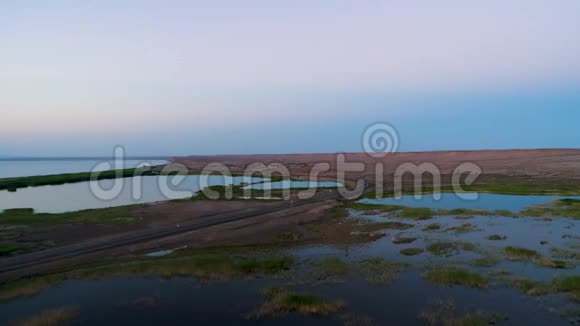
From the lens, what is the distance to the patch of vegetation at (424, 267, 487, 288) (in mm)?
15688

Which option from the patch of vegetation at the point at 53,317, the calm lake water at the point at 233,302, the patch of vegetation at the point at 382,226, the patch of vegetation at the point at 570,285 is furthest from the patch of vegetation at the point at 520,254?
the patch of vegetation at the point at 53,317

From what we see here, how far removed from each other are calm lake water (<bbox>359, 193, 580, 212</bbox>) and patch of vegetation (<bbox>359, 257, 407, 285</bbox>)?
21276mm

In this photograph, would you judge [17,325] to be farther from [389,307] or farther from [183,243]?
[389,307]

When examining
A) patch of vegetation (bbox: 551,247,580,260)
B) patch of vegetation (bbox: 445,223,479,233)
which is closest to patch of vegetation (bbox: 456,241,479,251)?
patch of vegetation (bbox: 445,223,479,233)

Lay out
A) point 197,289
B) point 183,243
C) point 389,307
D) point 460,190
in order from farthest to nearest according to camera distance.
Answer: point 460,190
point 183,243
point 197,289
point 389,307

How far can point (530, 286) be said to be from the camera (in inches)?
587

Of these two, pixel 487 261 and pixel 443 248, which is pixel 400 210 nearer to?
pixel 443 248

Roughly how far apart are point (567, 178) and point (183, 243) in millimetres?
62518

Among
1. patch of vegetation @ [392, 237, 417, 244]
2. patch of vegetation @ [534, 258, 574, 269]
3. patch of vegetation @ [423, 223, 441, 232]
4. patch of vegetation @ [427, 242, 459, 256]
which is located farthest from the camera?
patch of vegetation @ [423, 223, 441, 232]

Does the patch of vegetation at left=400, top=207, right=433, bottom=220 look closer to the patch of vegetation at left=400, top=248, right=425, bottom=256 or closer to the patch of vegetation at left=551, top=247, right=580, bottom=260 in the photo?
the patch of vegetation at left=400, top=248, right=425, bottom=256

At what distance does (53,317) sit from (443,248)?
19.8 meters

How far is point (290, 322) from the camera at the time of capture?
12953 mm

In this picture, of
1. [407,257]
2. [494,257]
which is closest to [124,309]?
[407,257]

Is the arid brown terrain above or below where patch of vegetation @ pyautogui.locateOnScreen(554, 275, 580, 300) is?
above
